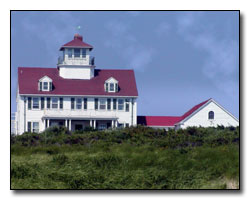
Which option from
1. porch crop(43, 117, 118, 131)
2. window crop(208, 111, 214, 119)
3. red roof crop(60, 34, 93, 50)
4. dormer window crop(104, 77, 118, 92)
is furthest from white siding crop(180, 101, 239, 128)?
red roof crop(60, 34, 93, 50)

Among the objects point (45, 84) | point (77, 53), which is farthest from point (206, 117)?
point (45, 84)

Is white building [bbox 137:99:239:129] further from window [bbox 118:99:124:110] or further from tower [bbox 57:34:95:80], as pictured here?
tower [bbox 57:34:95:80]

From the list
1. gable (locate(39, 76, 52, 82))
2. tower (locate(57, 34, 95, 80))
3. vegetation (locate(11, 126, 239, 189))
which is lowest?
vegetation (locate(11, 126, 239, 189))

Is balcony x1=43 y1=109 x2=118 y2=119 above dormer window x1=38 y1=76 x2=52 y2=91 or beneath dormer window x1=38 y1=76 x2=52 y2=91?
beneath

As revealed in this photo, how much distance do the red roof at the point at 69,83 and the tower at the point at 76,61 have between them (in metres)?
0.38

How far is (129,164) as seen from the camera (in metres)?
15.8

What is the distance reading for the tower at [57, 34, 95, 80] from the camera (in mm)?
34781

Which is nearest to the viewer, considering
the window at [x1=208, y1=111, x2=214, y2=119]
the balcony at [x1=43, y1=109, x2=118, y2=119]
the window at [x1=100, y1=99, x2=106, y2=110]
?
the window at [x1=208, y1=111, x2=214, y2=119]

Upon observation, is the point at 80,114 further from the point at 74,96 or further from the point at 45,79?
the point at 45,79

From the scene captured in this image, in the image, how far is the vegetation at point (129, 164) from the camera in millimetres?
14422

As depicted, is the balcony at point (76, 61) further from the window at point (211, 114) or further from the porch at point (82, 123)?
the window at point (211, 114)

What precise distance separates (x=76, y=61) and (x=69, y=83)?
1320mm

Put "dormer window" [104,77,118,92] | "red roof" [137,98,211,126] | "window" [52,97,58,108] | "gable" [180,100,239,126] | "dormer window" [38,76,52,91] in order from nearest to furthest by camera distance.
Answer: "gable" [180,100,239,126]
"window" [52,97,58,108]
"dormer window" [38,76,52,91]
"dormer window" [104,77,118,92]
"red roof" [137,98,211,126]
